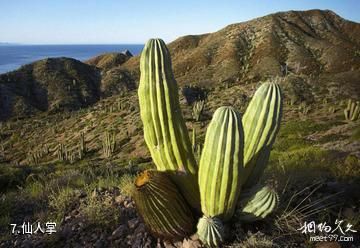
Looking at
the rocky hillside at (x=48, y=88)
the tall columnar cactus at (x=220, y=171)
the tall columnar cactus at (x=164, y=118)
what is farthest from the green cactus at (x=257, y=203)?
the rocky hillside at (x=48, y=88)

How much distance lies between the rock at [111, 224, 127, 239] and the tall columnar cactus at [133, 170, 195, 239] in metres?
0.41

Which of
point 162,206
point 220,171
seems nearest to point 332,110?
point 220,171

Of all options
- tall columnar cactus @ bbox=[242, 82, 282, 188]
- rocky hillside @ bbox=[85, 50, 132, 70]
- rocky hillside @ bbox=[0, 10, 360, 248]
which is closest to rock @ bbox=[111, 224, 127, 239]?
rocky hillside @ bbox=[0, 10, 360, 248]

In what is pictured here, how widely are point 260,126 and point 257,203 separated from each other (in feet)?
2.60

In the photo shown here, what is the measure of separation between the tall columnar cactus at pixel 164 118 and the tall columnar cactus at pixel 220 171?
0.87 feet

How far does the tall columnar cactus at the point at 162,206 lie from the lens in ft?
11.0

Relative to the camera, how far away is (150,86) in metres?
3.60

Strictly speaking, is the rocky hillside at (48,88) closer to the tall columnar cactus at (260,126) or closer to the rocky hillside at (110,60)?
the rocky hillside at (110,60)

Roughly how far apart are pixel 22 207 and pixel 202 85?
32.3 meters

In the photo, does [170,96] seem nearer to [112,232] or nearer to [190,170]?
[190,170]

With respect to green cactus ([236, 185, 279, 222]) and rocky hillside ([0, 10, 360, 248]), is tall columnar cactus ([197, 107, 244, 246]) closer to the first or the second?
green cactus ([236, 185, 279, 222])

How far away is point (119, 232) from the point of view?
390cm

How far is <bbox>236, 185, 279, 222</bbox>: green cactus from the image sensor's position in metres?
3.53

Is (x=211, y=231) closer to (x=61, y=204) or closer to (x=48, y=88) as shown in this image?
(x=61, y=204)
